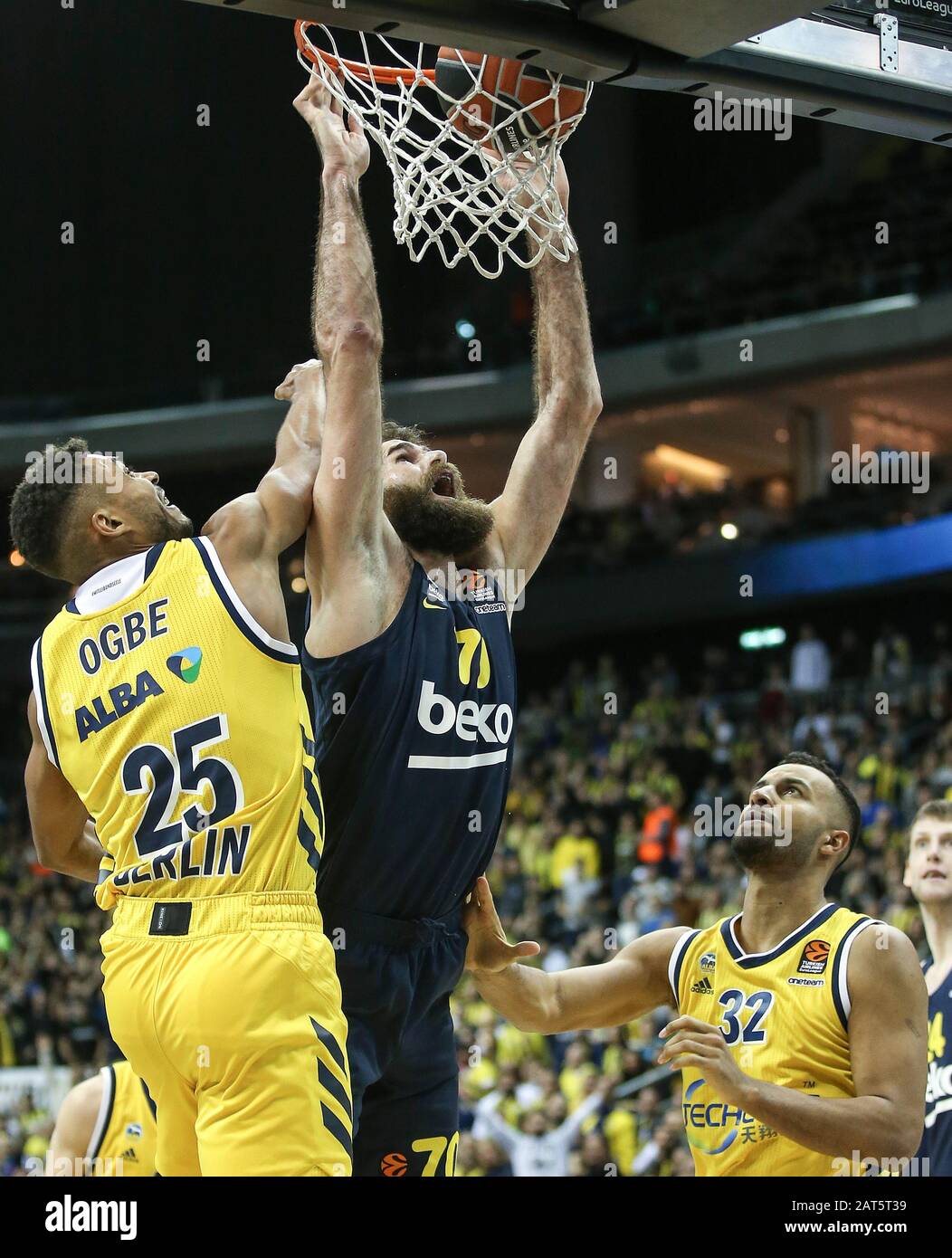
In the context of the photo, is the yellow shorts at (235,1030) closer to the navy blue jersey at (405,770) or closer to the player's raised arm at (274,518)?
the navy blue jersey at (405,770)

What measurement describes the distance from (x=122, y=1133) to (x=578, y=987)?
6.21ft

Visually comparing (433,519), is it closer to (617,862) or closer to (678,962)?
(678,962)

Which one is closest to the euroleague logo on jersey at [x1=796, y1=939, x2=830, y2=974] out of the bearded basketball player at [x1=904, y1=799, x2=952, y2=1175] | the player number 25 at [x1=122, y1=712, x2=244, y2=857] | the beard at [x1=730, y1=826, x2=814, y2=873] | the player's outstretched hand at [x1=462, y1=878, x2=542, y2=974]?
the beard at [x1=730, y1=826, x2=814, y2=873]

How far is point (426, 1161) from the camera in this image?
13.2ft

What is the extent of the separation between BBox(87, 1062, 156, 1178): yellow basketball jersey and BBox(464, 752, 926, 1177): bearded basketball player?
1613 mm

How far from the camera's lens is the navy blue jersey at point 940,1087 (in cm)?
551

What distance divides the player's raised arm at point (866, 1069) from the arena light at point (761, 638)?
16144mm

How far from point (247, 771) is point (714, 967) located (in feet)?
5.78

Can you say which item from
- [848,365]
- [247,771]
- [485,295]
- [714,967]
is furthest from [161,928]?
[485,295]

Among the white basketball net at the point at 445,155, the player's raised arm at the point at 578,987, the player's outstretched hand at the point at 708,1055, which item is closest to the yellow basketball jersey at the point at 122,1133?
the player's raised arm at the point at 578,987

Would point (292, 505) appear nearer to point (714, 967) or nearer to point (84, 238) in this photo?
point (714, 967)

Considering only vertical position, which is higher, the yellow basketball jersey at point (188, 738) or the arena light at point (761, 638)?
the yellow basketball jersey at point (188, 738)

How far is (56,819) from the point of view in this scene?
397 cm

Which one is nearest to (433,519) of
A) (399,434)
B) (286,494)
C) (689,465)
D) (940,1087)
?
(399,434)
